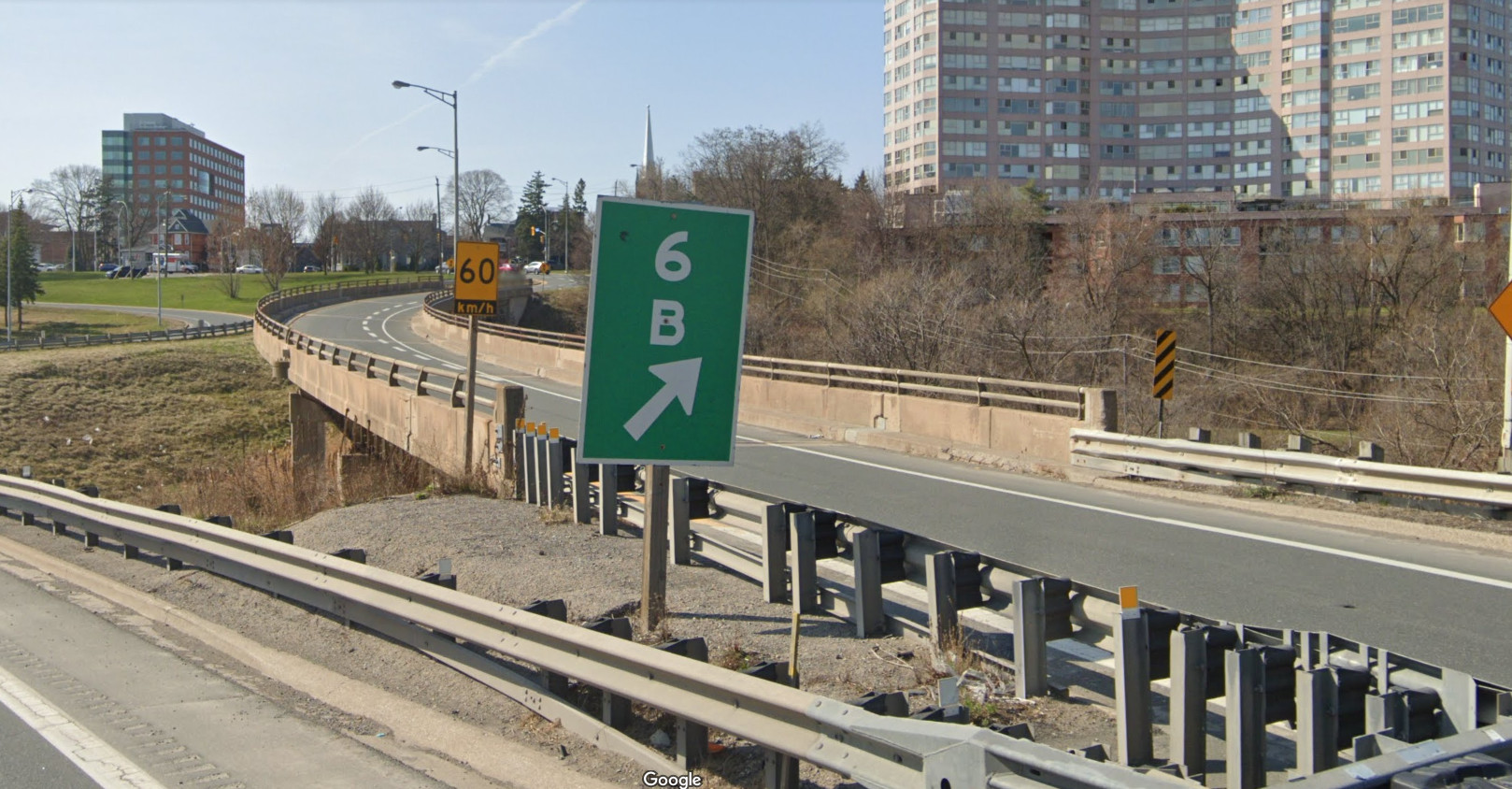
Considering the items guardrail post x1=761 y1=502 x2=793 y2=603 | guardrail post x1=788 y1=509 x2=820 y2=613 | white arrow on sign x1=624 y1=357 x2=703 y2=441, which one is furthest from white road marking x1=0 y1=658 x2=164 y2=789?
guardrail post x1=761 y1=502 x2=793 y2=603

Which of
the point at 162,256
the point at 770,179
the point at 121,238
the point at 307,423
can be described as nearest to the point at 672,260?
the point at 307,423

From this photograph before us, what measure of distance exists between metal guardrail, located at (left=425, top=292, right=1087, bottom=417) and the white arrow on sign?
1961 millimetres

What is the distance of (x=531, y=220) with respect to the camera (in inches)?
6009

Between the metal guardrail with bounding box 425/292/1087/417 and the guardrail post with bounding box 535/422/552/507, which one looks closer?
the guardrail post with bounding box 535/422/552/507

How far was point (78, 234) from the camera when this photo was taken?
559 feet

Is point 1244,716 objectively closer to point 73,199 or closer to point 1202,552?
point 1202,552

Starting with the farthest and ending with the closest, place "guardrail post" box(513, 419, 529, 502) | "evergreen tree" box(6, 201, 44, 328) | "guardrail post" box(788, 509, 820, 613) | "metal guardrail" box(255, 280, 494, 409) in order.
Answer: "evergreen tree" box(6, 201, 44, 328), "metal guardrail" box(255, 280, 494, 409), "guardrail post" box(513, 419, 529, 502), "guardrail post" box(788, 509, 820, 613)

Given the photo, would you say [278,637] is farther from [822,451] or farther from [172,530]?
[822,451]

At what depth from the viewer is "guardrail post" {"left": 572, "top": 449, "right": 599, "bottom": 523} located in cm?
1131

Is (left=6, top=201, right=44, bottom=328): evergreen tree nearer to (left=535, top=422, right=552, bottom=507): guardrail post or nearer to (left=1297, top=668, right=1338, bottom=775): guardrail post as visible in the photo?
(left=535, top=422, right=552, bottom=507): guardrail post

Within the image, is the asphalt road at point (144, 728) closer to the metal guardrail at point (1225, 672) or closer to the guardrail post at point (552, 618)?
the guardrail post at point (552, 618)

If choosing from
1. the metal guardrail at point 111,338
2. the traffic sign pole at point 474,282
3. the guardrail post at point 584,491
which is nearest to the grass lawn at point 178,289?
the metal guardrail at point 111,338

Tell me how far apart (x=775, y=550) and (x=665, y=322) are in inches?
84.5

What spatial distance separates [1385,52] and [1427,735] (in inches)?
3969
